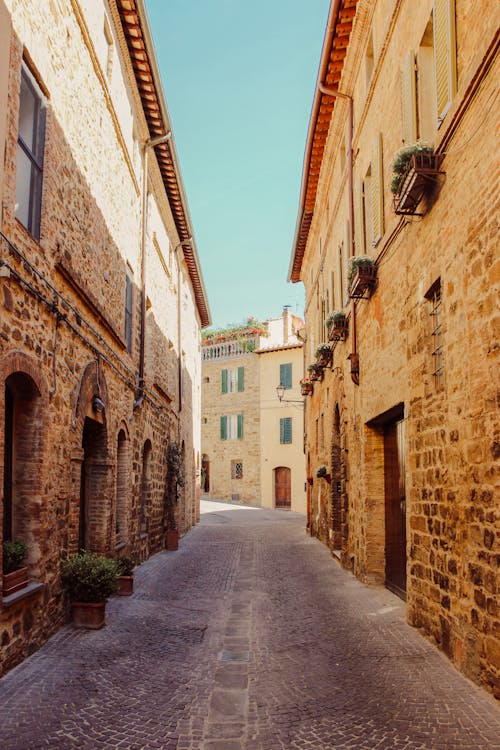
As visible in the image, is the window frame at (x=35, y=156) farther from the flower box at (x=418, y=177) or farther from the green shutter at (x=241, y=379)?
the green shutter at (x=241, y=379)

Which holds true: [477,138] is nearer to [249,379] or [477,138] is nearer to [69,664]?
[69,664]

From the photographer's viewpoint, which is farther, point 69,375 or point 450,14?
point 69,375

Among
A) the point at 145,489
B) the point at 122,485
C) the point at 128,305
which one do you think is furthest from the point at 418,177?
the point at 145,489

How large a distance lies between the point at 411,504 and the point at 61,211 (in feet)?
16.5

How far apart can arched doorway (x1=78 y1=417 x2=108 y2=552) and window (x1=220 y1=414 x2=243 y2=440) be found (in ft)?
88.8

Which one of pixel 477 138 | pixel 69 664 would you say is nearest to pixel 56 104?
pixel 477 138

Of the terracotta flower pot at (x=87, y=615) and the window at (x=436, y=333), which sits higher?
the window at (x=436, y=333)

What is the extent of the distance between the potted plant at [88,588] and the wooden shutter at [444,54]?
5696 mm

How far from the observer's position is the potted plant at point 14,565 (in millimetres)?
5746

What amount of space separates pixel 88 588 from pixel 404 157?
547 cm

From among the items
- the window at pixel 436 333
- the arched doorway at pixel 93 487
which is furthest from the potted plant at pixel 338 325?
the window at pixel 436 333

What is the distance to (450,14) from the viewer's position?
589 cm

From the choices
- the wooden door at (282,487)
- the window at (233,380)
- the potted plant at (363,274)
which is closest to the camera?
the potted plant at (363,274)

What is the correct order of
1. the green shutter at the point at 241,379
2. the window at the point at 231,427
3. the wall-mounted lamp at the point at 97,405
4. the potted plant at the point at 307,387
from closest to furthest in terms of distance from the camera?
the wall-mounted lamp at the point at 97,405, the potted plant at the point at 307,387, the window at the point at 231,427, the green shutter at the point at 241,379
